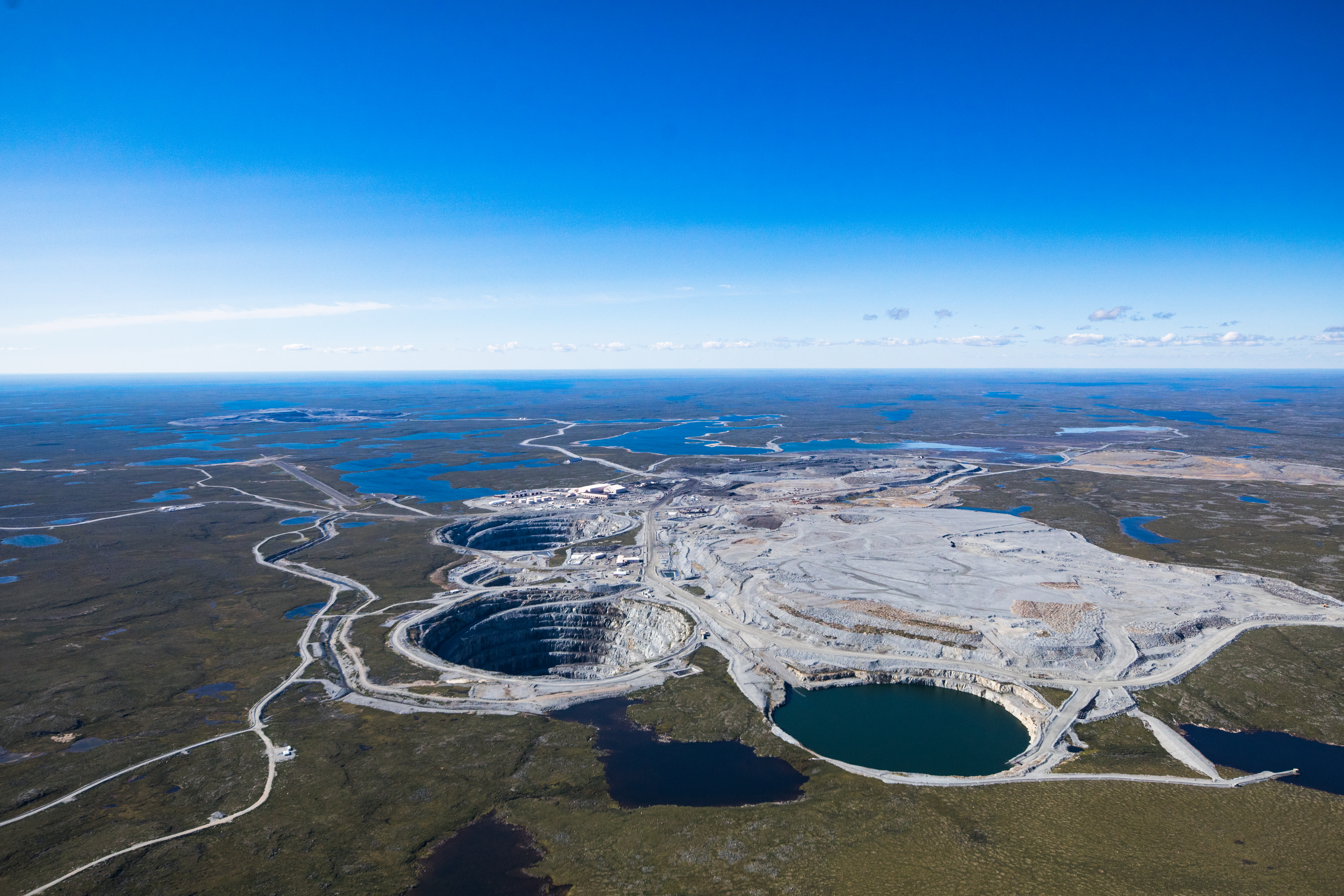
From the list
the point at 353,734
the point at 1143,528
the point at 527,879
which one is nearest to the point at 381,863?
the point at 527,879

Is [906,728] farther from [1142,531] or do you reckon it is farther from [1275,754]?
[1142,531]

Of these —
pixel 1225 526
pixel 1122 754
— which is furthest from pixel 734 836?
pixel 1225 526

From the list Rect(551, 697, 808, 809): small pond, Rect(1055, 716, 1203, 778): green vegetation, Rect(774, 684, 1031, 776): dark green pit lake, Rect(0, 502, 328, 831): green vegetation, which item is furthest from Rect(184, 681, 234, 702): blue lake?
Rect(1055, 716, 1203, 778): green vegetation

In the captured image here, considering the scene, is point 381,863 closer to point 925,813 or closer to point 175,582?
point 925,813

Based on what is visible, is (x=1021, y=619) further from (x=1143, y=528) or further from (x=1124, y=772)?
(x=1143, y=528)

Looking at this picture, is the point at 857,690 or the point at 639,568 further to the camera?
the point at 639,568

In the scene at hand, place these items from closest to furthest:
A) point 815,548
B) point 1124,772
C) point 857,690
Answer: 1. point 1124,772
2. point 857,690
3. point 815,548

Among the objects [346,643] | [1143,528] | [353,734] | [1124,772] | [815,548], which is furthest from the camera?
[1143,528]
